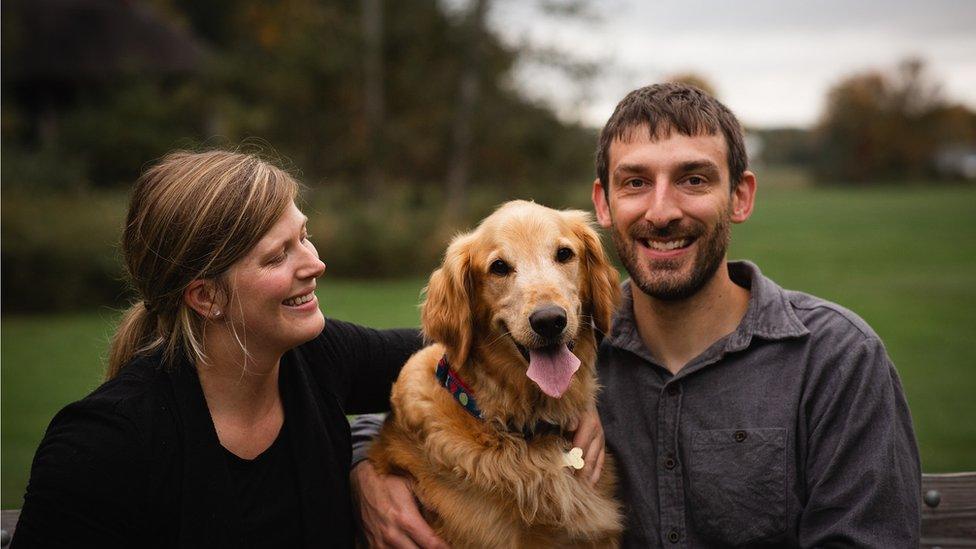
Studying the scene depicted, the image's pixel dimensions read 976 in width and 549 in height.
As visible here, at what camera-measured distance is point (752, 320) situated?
296 cm

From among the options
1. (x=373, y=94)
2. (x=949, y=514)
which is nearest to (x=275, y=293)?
(x=949, y=514)

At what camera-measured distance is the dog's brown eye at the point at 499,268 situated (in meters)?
→ 3.17

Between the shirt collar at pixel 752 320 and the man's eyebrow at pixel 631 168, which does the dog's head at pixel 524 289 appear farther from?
the man's eyebrow at pixel 631 168

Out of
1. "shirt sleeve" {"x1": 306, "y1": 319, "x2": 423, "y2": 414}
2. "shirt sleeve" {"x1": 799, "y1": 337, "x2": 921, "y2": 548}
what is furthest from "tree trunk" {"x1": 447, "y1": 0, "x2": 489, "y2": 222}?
"shirt sleeve" {"x1": 799, "y1": 337, "x2": 921, "y2": 548}

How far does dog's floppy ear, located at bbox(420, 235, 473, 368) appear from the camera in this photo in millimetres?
3162

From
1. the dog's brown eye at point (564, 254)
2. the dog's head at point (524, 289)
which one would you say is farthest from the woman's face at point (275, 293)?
the dog's brown eye at point (564, 254)

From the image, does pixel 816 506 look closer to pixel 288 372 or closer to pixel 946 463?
pixel 288 372

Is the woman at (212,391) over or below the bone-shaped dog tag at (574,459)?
over

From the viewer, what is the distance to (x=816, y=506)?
105 inches

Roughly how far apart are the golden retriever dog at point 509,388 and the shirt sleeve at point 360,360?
0.50 ft

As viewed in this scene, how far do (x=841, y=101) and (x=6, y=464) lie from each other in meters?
82.2

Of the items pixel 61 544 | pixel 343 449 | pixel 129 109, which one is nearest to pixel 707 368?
pixel 343 449

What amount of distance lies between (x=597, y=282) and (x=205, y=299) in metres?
1.44

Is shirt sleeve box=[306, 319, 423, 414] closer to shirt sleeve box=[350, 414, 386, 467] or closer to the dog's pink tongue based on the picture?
shirt sleeve box=[350, 414, 386, 467]
